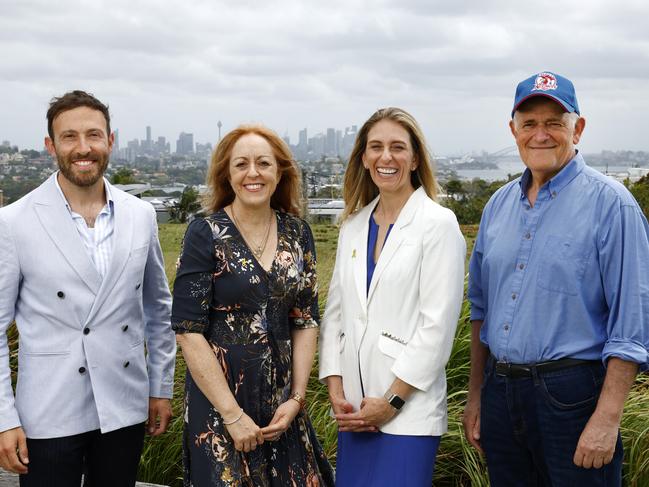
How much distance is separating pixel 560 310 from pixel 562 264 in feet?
0.64

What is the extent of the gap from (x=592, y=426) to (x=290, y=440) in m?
1.41

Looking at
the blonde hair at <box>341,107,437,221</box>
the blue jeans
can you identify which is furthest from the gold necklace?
the blue jeans

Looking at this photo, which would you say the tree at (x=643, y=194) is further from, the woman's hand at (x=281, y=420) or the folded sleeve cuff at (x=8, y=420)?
the folded sleeve cuff at (x=8, y=420)

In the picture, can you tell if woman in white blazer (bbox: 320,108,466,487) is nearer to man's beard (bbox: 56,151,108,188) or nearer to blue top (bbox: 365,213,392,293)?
blue top (bbox: 365,213,392,293)

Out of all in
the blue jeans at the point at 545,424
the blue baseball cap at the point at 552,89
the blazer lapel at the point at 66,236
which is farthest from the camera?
the blazer lapel at the point at 66,236

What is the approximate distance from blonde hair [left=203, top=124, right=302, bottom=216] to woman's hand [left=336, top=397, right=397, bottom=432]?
1054 millimetres

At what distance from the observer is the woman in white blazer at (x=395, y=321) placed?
3400 mm

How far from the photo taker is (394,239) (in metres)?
3.53

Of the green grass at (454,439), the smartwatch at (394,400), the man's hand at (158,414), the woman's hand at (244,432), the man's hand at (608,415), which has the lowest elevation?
the green grass at (454,439)

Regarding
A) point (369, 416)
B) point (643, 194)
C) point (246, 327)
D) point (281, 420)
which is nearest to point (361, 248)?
point (246, 327)

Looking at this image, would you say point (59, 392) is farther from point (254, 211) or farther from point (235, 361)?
point (254, 211)

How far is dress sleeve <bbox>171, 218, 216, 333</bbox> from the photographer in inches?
130

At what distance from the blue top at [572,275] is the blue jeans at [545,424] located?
0.32ft

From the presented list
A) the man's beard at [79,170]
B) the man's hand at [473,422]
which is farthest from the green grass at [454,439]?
the man's beard at [79,170]
